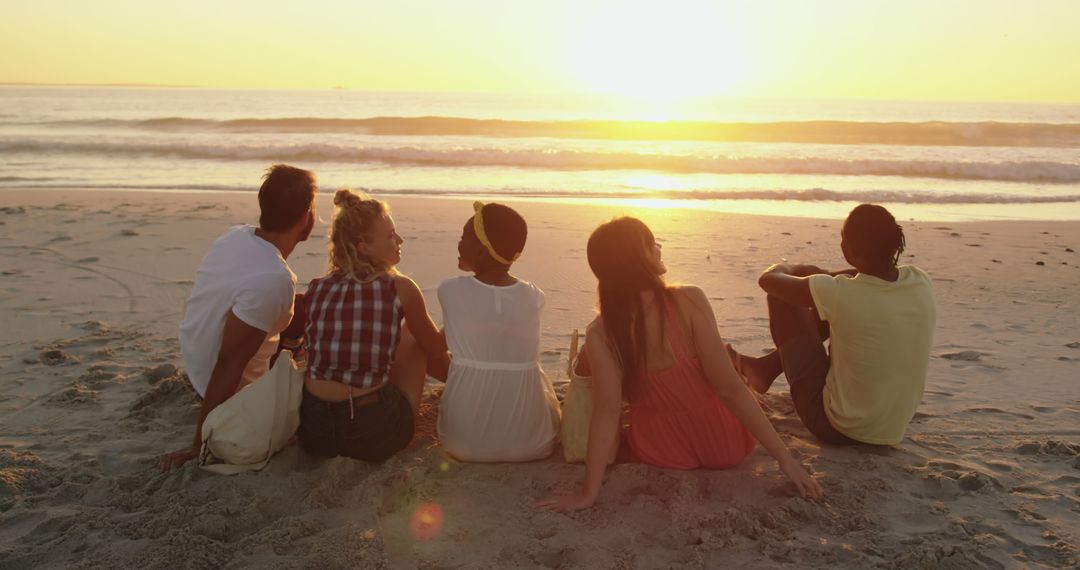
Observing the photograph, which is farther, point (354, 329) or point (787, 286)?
point (787, 286)

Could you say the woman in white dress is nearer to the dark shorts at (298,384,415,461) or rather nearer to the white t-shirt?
the dark shorts at (298,384,415,461)

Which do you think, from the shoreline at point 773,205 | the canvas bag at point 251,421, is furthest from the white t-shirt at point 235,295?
the shoreline at point 773,205

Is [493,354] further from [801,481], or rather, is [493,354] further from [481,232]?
[801,481]

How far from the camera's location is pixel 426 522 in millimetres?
3281

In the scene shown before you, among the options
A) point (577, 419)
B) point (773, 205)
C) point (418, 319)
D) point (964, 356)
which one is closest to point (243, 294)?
point (418, 319)

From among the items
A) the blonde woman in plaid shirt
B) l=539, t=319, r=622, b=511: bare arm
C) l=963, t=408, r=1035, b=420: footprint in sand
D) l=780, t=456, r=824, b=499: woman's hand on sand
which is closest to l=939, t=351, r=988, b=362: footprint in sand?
l=963, t=408, r=1035, b=420: footprint in sand

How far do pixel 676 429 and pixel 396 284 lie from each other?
1.32 m

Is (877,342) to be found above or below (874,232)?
below

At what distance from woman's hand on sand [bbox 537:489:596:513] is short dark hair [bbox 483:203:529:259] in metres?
0.98

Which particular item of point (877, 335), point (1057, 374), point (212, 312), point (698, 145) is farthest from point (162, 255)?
point (698, 145)

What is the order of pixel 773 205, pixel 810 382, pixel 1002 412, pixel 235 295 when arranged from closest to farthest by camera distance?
1. pixel 235 295
2. pixel 810 382
3. pixel 1002 412
4. pixel 773 205

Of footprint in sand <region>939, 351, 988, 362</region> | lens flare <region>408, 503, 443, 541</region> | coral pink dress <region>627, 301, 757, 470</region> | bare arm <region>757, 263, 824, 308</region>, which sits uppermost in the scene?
bare arm <region>757, 263, 824, 308</region>

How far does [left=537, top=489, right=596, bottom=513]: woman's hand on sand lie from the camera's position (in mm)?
3314

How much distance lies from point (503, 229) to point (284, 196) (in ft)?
3.20
